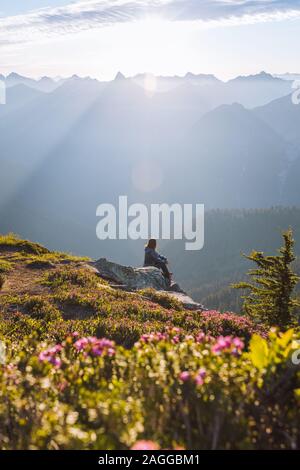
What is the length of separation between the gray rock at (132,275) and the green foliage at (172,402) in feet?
54.7

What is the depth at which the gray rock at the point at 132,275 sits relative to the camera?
22.0m

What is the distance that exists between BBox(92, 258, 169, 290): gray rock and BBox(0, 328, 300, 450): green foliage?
54.7ft

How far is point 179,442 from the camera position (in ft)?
12.5

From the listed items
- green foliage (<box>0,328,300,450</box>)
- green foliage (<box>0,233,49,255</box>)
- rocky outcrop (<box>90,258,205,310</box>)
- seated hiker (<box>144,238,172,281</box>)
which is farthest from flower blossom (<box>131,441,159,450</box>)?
green foliage (<box>0,233,49,255</box>)

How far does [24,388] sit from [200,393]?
5.64ft

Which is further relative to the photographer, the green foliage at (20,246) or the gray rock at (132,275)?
the green foliage at (20,246)

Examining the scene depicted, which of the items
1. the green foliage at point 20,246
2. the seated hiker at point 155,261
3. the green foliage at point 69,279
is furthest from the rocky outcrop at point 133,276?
the green foliage at point 20,246

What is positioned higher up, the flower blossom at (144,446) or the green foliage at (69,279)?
the green foliage at (69,279)

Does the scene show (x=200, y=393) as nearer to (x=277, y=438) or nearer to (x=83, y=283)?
(x=277, y=438)

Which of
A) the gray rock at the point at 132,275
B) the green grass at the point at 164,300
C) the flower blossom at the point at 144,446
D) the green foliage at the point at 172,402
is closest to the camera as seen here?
the flower blossom at the point at 144,446

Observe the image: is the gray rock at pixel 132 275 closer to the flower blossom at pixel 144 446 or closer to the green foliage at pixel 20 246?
the green foliage at pixel 20 246

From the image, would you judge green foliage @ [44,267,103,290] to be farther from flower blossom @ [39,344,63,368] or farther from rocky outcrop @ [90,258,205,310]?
flower blossom @ [39,344,63,368]

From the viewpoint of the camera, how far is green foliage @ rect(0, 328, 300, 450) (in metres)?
3.65
